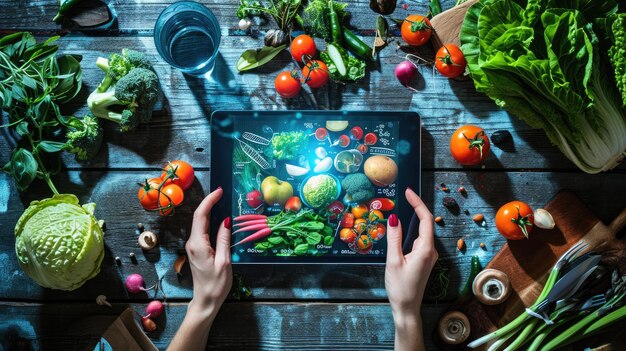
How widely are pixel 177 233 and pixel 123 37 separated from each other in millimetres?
610

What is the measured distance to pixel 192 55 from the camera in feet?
5.16

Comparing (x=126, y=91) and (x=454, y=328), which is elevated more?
(x=126, y=91)

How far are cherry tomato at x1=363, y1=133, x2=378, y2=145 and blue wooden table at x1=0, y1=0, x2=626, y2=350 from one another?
0.34ft

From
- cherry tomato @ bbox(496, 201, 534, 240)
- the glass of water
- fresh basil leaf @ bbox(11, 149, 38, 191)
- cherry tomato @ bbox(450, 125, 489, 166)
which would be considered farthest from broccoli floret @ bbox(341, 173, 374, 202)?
fresh basil leaf @ bbox(11, 149, 38, 191)

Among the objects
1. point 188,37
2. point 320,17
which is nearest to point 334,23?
point 320,17

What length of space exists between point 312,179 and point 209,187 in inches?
12.2

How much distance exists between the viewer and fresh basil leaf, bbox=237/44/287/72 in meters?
1.58

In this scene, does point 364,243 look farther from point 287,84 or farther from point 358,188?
point 287,84

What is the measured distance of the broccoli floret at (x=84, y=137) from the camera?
4.95 feet

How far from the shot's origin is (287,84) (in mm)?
1522

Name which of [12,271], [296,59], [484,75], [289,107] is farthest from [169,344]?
[484,75]

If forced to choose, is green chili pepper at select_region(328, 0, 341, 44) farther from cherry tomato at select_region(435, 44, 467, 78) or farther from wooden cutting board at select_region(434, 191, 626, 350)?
wooden cutting board at select_region(434, 191, 626, 350)

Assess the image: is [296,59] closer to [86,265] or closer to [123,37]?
[123,37]

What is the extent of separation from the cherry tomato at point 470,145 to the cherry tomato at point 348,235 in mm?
364
